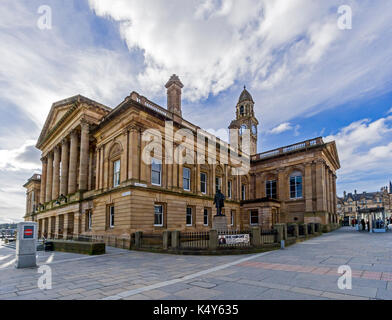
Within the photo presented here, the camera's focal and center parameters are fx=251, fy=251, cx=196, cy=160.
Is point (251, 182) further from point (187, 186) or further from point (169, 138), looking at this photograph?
point (169, 138)

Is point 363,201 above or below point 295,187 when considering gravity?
below

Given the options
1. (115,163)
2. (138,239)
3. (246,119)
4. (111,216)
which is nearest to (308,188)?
(138,239)

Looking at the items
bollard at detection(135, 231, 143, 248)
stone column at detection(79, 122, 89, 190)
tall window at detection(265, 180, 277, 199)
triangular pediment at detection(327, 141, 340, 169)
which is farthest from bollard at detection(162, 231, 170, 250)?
triangular pediment at detection(327, 141, 340, 169)

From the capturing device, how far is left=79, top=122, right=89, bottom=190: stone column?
26.7m

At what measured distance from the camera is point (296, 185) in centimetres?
3453

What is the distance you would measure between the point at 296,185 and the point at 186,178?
16689 millimetres

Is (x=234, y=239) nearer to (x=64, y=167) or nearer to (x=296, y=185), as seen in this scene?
(x=296, y=185)

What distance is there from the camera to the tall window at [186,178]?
26750mm

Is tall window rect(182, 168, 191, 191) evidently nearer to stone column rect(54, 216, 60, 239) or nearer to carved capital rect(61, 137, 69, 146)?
carved capital rect(61, 137, 69, 146)

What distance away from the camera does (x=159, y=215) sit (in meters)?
22.5

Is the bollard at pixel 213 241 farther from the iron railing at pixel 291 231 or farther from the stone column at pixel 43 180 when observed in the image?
the stone column at pixel 43 180
